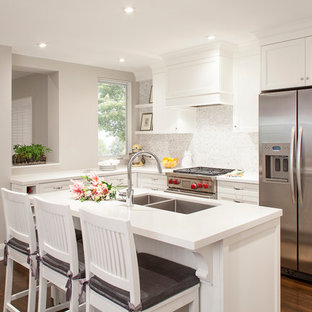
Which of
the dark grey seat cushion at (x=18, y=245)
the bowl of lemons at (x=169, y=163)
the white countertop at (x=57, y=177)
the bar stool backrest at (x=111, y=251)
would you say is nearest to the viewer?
the bar stool backrest at (x=111, y=251)

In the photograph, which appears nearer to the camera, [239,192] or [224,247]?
[224,247]

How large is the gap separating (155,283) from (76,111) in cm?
370

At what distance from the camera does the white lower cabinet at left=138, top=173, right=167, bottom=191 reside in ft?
15.7

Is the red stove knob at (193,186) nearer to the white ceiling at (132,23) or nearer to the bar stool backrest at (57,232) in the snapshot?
the white ceiling at (132,23)

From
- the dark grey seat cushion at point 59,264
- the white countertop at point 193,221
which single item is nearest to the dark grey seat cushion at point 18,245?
the dark grey seat cushion at point 59,264

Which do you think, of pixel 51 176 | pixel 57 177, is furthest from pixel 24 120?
pixel 57 177

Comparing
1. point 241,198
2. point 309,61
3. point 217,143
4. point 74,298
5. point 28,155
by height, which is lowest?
point 74,298

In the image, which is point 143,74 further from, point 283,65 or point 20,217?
point 20,217

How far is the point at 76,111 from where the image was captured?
16.7 feet

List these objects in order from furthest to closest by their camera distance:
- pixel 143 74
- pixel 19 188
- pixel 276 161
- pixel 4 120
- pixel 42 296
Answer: pixel 143 74 → pixel 4 120 → pixel 19 188 → pixel 276 161 → pixel 42 296

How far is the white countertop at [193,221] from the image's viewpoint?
1.72 m

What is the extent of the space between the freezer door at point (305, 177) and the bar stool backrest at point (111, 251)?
7.24 feet

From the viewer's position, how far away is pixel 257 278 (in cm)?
214

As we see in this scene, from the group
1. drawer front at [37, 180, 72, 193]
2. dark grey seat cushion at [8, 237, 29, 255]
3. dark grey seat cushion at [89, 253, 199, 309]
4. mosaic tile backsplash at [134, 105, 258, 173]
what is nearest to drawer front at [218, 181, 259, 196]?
mosaic tile backsplash at [134, 105, 258, 173]
